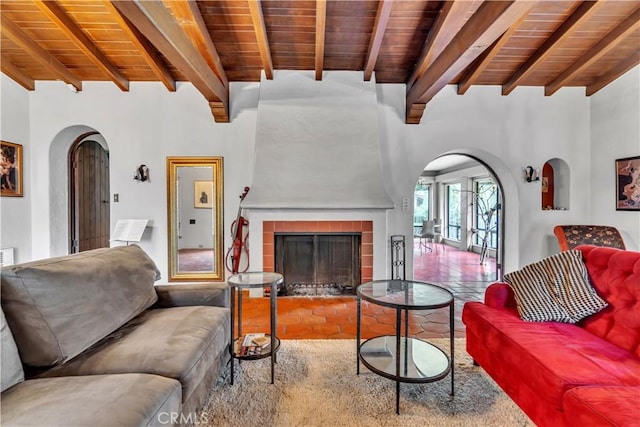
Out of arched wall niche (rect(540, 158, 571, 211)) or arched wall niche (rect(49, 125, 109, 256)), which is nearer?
arched wall niche (rect(49, 125, 109, 256))

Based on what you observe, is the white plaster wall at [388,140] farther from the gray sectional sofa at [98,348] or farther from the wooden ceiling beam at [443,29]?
the gray sectional sofa at [98,348]

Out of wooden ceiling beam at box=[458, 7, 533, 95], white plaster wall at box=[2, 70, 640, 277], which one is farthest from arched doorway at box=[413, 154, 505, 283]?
wooden ceiling beam at box=[458, 7, 533, 95]

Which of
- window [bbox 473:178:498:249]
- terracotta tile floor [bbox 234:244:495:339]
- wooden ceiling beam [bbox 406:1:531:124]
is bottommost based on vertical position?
terracotta tile floor [bbox 234:244:495:339]

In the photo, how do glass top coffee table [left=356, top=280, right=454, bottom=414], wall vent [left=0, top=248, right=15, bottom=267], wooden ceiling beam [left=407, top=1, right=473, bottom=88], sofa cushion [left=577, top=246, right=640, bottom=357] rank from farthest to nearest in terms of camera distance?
wall vent [left=0, top=248, right=15, bottom=267] < wooden ceiling beam [left=407, top=1, right=473, bottom=88] < glass top coffee table [left=356, top=280, right=454, bottom=414] < sofa cushion [left=577, top=246, right=640, bottom=357]

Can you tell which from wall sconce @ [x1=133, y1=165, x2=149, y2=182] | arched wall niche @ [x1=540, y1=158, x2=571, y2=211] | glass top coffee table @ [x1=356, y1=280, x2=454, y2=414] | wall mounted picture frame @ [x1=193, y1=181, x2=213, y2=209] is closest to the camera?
glass top coffee table @ [x1=356, y1=280, x2=454, y2=414]

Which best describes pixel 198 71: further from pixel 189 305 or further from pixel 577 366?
pixel 577 366

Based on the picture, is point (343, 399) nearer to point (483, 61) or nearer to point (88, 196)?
point (483, 61)

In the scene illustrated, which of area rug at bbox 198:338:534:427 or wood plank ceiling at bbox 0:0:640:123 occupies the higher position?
wood plank ceiling at bbox 0:0:640:123

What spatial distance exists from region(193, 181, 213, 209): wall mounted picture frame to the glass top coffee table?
9.63 ft

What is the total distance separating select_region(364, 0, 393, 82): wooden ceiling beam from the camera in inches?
104

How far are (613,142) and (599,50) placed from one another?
1.42m

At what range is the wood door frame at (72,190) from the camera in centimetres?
447

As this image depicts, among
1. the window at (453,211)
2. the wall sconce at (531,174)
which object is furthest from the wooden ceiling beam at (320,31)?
the window at (453,211)

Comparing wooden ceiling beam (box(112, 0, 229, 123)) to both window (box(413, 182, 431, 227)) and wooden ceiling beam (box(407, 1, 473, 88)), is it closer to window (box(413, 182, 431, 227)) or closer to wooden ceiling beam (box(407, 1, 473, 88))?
wooden ceiling beam (box(407, 1, 473, 88))
